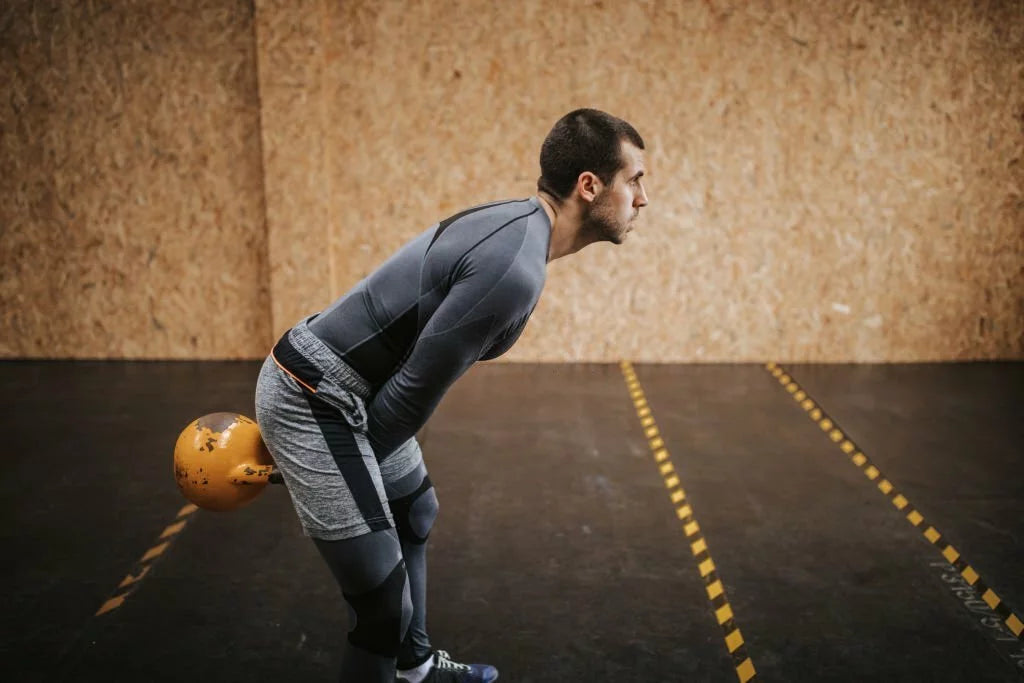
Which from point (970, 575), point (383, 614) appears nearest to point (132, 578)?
point (383, 614)

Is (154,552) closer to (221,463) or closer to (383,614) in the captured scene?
(221,463)

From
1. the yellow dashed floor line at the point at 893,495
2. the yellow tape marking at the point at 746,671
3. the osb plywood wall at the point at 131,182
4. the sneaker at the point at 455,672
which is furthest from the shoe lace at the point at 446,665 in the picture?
the osb plywood wall at the point at 131,182

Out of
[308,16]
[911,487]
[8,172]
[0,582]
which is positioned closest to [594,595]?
[911,487]

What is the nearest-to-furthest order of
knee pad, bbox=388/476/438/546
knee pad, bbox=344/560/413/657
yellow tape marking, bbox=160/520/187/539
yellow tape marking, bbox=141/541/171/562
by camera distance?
knee pad, bbox=344/560/413/657
knee pad, bbox=388/476/438/546
yellow tape marking, bbox=141/541/171/562
yellow tape marking, bbox=160/520/187/539

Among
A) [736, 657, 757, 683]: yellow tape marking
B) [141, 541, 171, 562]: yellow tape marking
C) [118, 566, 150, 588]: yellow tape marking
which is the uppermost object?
[736, 657, 757, 683]: yellow tape marking

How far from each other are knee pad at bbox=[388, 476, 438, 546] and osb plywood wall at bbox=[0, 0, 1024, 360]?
4.62 metres

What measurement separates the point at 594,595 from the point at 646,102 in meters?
4.31

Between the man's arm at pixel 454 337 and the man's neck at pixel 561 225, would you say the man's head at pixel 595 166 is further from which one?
the man's arm at pixel 454 337

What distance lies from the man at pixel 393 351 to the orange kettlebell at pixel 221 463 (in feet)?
0.47

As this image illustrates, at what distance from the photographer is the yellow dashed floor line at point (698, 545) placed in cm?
361

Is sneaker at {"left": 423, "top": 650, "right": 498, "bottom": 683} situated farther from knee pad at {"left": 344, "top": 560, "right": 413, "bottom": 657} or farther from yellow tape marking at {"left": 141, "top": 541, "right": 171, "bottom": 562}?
yellow tape marking at {"left": 141, "top": 541, "right": 171, "bottom": 562}

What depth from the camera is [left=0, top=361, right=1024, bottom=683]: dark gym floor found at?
11.9 feet

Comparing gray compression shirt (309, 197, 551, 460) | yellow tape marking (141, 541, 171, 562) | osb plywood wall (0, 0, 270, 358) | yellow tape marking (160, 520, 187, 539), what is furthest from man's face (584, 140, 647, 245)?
osb plywood wall (0, 0, 270, 358)

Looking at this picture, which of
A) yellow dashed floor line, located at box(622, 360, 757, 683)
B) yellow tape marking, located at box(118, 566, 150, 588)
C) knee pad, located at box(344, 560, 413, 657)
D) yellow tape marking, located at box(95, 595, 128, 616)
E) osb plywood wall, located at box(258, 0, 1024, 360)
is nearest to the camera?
knee pad, located at box(344, 560, 413, 657)
